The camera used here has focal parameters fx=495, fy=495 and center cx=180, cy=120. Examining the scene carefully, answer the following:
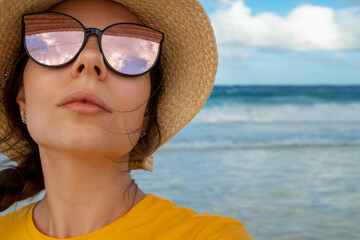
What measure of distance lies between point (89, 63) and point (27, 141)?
0.68m

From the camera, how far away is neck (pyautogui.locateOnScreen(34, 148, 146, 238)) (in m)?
1.71

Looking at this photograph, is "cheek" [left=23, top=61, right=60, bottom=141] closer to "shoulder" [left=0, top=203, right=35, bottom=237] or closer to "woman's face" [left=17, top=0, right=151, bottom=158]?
"woman's face" [left=17, top=0, right=151, bottom=158]

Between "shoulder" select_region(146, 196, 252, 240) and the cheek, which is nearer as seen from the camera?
"shoulder" select_region(146, 196, 252, 240)

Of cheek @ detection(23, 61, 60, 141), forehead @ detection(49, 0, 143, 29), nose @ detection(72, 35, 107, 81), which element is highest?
forehead @ detection(49, 0, 143, 29)

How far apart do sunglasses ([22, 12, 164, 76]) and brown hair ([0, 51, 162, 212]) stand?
7.7 inches

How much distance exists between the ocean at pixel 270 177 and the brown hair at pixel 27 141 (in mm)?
2518

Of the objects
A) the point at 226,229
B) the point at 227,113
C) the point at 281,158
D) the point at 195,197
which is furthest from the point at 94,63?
the point at 227,113

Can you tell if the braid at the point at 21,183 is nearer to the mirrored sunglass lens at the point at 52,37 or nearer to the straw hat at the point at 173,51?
the straw hat at the point at 173,51

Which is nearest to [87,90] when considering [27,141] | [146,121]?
[146,121]

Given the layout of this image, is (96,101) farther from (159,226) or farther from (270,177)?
(270,177)

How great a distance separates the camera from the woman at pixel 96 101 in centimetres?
161

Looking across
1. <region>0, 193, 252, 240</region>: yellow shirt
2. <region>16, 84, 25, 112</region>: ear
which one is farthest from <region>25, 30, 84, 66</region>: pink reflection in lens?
<region>0, 193, 252, 240</region>: yellow shirt

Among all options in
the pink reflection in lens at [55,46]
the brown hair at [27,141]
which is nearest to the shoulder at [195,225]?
the brown hair at [27,141]

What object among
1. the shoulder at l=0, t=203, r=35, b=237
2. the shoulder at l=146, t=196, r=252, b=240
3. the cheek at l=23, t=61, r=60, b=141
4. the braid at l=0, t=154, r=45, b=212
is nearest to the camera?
the shoulder at l=146, t=196, r=252, b=240
